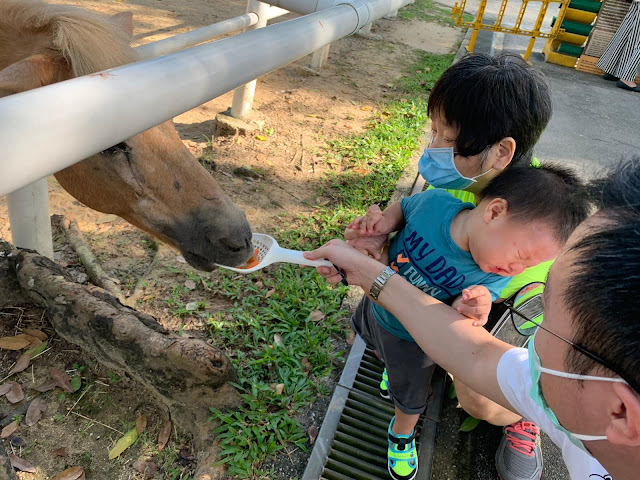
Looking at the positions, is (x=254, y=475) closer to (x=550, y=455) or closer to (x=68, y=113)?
(x=550, y=455)

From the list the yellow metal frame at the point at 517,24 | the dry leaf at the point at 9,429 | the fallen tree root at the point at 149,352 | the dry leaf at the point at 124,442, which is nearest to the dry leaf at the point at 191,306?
the fallen tree root at the point at 149,352

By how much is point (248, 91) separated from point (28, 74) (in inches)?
140

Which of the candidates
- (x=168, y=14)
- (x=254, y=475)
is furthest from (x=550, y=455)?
(x=168, y=14)

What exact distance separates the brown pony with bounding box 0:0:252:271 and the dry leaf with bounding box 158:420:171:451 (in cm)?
84

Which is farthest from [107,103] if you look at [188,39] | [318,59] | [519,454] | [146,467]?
[318,59]

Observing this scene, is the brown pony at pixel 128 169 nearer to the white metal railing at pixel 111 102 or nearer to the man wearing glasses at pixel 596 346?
the white metal railing at pixel 111 102

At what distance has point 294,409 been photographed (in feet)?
8.52

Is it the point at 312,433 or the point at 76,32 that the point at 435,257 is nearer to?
the point at 312,433

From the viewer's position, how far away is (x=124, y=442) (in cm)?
236

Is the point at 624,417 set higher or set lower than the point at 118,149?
higher

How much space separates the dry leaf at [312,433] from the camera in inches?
97.6

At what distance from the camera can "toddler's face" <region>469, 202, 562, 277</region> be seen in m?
1.76

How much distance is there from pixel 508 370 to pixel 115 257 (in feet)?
9.51

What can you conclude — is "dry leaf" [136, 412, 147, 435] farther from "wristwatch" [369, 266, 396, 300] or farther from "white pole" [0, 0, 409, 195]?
"white pole" [0, 0, 409, 195]
